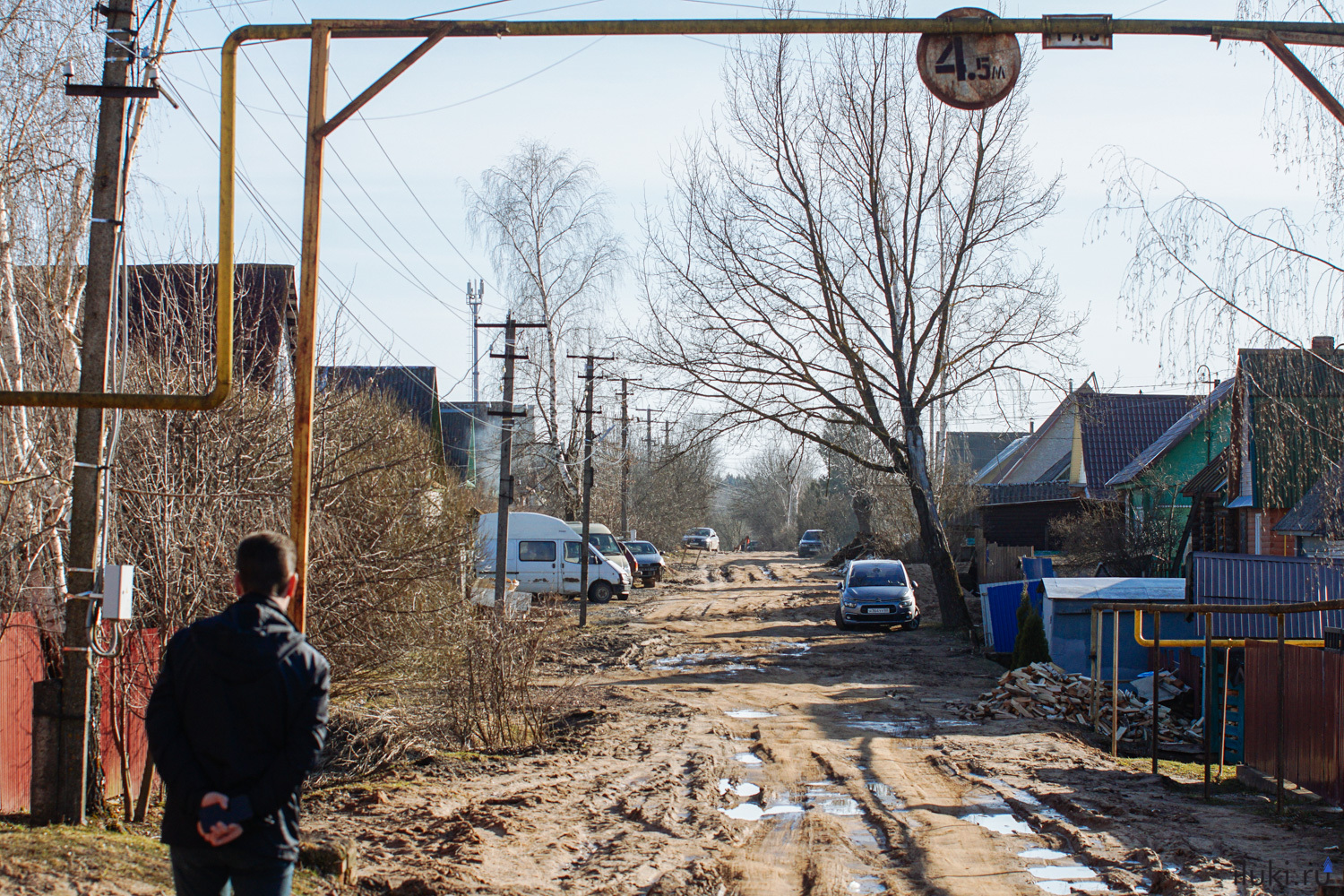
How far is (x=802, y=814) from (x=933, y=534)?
1648 cm

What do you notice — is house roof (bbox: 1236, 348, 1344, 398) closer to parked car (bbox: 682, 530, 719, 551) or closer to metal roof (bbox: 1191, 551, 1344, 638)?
metal roof (bbox: 1191, 551, 1344, 638)

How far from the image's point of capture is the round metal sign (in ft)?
21.0

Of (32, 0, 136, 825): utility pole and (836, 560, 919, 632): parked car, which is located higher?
(32, 0, 136, 825): utility pole

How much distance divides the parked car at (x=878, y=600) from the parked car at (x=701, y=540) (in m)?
45.4

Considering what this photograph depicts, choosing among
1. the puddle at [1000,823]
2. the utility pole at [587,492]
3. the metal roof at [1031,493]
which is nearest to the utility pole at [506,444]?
the utility pole at [587,492]

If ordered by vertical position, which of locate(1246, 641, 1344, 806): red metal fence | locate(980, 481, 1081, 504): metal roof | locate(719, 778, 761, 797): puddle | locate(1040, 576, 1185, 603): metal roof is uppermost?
locate(980, 481, 1081, 504): metal roof

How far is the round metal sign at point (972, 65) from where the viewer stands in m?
6.41

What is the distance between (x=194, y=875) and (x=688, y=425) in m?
19.2

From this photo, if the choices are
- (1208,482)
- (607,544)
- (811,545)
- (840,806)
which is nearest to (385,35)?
(840,806)

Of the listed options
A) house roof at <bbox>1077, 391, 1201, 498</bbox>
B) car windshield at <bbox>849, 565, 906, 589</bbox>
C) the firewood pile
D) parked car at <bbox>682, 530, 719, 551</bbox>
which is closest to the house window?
car windshield at <bbox>849, 565, 906, 589</bbox>

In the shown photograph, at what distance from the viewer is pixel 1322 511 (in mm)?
11141

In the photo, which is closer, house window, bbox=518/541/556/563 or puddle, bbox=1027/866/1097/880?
puddle, bbox=1027/866/1097/880

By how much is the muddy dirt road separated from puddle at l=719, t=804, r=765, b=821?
0.09 feet

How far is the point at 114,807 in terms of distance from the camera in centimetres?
750
